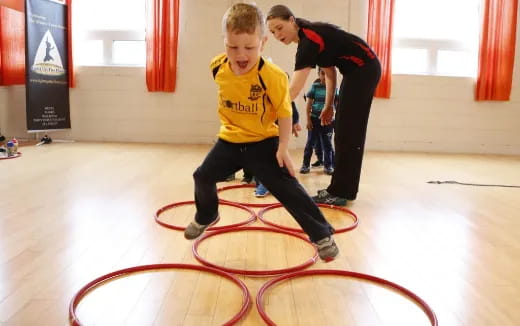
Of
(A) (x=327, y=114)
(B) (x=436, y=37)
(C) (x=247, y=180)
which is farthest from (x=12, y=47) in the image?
(B) (x=436, y=37)

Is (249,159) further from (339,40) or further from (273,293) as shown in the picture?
(339,40)

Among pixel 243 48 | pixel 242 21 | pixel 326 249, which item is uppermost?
pixel 242 21

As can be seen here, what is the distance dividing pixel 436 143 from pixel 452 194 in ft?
14.3

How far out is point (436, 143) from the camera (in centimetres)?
876

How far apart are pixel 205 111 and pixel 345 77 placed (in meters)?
5.18

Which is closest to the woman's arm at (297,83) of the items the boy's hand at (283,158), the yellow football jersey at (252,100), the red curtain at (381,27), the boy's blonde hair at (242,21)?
the yellow football jersey at (252,100)

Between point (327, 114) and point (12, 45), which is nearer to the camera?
point (327, 114)

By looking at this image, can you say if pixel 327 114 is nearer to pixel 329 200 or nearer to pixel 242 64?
pixel 329 200

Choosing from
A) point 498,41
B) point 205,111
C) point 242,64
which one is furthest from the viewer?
point 205,111

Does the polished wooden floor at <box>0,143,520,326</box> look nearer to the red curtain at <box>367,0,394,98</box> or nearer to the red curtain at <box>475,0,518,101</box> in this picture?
the red curtain at <box>367,0,394,98</box>

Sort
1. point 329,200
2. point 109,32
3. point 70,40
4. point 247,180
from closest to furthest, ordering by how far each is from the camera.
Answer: point 329,200, point 247,180, point 70,40, point 109,32

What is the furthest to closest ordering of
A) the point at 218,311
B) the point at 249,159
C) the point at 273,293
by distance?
the point at 249,159 → the point at 273,293 → the point at 218,311

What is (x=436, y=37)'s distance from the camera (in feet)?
28.3

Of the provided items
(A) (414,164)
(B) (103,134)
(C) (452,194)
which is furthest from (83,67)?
(C) (452,194)
